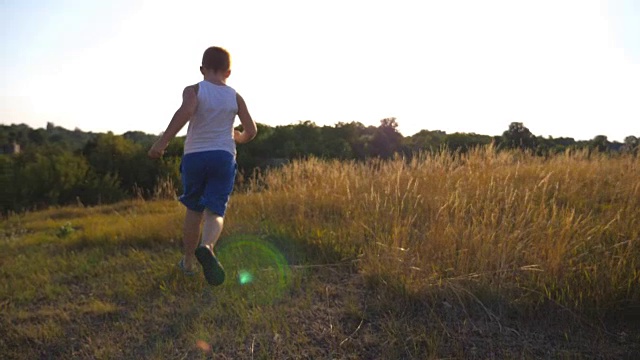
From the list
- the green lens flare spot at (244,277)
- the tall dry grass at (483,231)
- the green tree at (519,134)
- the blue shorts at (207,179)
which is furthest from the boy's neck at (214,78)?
the green tree at (519,134)

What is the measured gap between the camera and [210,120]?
123 inches

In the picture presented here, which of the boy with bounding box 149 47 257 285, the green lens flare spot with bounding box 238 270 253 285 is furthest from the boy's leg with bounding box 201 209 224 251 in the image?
the green lens flare spot with bounding box 238 270 253 285

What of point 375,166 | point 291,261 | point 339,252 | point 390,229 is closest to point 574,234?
point 390,229

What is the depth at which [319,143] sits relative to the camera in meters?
29.1

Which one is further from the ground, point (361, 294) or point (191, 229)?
point (191, 229)

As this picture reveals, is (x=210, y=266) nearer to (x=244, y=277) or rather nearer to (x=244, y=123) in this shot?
(x=244, y=277)

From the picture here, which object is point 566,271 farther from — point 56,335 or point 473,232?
point 56,335

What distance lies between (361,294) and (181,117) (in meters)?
1.74

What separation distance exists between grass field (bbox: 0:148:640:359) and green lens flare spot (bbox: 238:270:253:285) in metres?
0.02

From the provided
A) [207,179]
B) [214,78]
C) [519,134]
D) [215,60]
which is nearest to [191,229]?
[207,179]

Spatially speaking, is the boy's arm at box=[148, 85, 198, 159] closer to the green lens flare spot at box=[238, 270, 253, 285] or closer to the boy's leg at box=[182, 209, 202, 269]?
the boy's leg at box=[182, 209, 202, 269]

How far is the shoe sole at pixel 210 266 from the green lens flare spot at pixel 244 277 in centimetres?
28

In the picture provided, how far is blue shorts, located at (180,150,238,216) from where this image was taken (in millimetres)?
3117

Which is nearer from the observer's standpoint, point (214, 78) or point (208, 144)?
point (208, 144)
